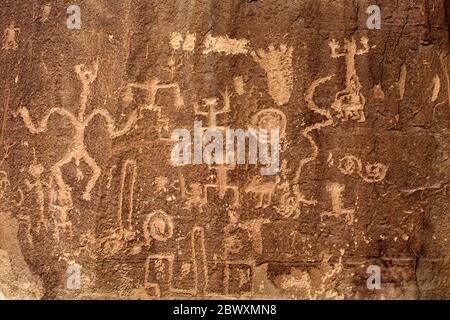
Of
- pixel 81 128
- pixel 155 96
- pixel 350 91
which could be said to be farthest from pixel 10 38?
pixel 350 91

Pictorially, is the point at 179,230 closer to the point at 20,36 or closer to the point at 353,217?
the point at 353,217

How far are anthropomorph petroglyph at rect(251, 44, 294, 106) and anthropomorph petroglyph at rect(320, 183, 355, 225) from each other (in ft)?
1.89

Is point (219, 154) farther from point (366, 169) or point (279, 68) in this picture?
point (366, 169)

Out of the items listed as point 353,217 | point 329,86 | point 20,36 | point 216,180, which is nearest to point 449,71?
point 329,86

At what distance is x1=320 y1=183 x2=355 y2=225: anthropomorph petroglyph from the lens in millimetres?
2975

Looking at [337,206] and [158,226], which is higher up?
[337,206]

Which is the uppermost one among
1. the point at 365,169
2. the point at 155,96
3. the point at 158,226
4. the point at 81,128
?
the point at 155,96

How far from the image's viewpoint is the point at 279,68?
9.89 feet

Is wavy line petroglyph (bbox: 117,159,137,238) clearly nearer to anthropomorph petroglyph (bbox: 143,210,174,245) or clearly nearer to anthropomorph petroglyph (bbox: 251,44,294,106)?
anthropomorph petroglyph (bbox: 143,210,174,245)

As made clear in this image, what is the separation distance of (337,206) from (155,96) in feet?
4.06

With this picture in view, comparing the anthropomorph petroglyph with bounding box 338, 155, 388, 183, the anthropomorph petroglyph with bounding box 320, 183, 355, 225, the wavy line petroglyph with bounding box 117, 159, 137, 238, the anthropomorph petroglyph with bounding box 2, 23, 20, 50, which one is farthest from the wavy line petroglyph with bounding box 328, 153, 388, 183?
the anthropomorph petroglyph with bounding box 2, 23, 20, 50

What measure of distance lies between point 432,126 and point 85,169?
6.71ft

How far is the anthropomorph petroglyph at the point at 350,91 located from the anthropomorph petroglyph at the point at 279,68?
27cm

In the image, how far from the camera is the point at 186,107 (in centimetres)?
299
